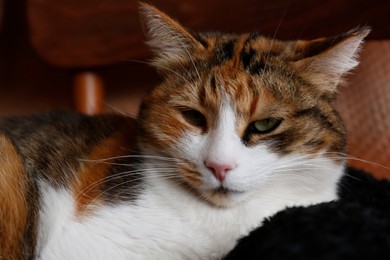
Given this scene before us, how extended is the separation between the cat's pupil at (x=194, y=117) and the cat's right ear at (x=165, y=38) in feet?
0.48

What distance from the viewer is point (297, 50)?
38.6 inches

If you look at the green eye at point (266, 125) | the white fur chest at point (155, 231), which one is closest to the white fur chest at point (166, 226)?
the white fur chest at point (155, 231)

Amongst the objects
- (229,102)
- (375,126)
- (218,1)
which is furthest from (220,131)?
(375,126)

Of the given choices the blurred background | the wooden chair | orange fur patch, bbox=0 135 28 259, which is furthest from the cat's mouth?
the wooden chair

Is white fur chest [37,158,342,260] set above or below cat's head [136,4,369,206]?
below

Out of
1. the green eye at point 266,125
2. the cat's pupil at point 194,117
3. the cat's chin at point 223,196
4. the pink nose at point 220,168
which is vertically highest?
the green eye at point 266,125

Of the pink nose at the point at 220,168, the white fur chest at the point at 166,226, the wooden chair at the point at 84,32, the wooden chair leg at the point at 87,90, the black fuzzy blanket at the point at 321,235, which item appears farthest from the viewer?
the wooden chair leg at the point at 87,90

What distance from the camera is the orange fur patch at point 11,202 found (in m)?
0.91

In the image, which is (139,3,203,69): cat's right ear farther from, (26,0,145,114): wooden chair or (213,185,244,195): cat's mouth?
(26,0,145,114): wooden chair

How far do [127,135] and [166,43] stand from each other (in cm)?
26

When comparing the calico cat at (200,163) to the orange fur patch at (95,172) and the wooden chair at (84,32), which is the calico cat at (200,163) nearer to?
the orange fur patch at (95,172)

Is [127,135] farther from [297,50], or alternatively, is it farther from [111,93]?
[111,93]

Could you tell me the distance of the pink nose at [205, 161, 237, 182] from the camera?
81 cm

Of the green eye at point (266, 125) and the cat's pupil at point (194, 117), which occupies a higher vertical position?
the green eye at point (266, 125)
